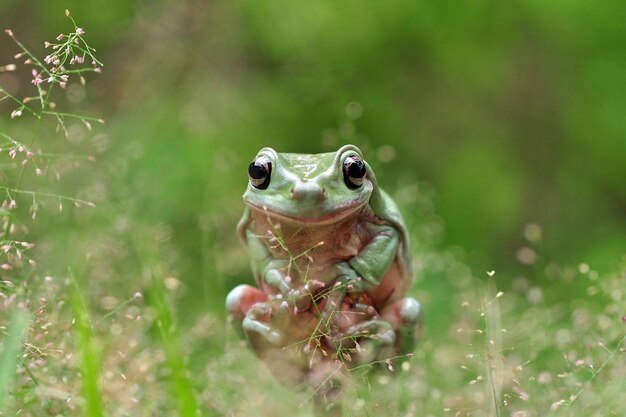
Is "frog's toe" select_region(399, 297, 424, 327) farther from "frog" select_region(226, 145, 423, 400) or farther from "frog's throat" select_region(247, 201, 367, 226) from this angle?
"frog's throat" select_region(247, 201, 367, 226)

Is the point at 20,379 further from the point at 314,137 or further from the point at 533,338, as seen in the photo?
the point at 314,137

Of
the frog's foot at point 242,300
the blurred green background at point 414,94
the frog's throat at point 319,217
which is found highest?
the frog's throat at point 319,217

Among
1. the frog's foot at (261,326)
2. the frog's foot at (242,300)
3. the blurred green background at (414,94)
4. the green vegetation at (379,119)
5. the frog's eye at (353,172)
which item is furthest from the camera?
the blurred green background at (414,94)

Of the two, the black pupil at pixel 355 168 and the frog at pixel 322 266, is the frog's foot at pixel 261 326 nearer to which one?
the frog at pixel 322 266

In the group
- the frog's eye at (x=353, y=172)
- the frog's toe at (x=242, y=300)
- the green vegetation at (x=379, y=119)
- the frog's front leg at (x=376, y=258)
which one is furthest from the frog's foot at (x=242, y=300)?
the green vegetation at (x=379, y=119)

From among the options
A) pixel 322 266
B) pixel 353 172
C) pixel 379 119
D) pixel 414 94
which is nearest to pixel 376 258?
pixel 322 266

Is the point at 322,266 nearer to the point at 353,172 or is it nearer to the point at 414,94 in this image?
the point at 353,172

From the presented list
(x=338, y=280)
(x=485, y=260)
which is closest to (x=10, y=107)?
(x=485, y=260)
